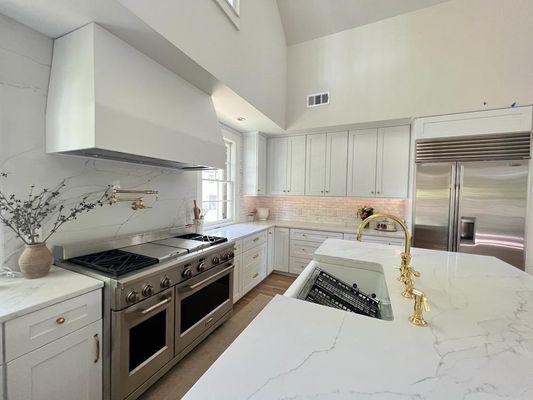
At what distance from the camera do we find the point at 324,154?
3723mm

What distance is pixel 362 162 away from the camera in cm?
348

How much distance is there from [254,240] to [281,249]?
786mm

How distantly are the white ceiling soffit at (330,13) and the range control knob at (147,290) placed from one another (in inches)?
155

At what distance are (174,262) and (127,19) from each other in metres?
1.61

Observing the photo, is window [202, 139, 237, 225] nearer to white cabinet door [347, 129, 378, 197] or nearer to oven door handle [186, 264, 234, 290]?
oven door handle [186, 264, 234, 290]

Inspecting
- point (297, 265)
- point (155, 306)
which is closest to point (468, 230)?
point (297, 265)

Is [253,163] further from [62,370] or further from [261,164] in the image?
[62,370]

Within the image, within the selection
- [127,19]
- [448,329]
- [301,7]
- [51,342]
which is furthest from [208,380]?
[301,7]

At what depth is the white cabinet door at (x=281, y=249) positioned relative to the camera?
148 inches

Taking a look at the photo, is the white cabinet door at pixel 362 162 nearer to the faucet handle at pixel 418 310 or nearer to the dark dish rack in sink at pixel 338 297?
the dark dish rack in sink at pixel 338 297

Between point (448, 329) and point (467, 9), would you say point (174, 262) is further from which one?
point (467, 9)

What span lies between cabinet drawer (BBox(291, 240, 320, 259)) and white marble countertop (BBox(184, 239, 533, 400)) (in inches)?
100

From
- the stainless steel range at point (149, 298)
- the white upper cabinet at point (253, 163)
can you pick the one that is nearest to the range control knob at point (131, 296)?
the stainless steel range at point (149, 298)

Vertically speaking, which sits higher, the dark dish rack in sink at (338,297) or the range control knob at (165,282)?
the dark dish rack in sink at (338,297)
